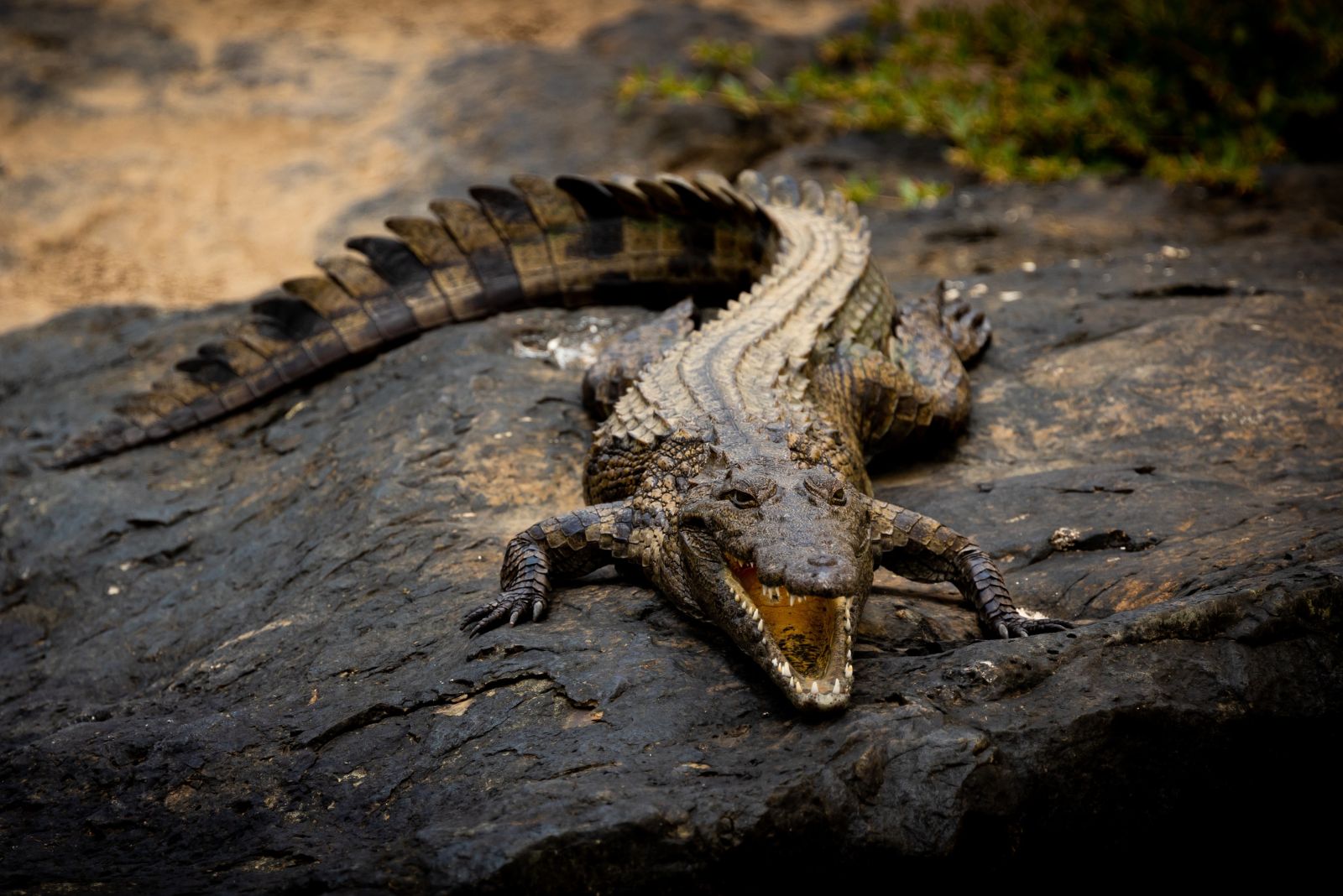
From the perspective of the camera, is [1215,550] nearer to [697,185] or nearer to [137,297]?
[697,185]

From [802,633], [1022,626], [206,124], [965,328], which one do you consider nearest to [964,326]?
[965,328]

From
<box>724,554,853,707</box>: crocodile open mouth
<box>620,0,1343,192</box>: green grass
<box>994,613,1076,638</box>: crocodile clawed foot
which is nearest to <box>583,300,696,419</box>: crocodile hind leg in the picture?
<box>724,554,853,707</box>: crocodile open mouth

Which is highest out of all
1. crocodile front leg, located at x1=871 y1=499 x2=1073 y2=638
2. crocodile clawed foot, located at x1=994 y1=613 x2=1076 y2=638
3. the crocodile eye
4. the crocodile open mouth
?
the crocodile eye

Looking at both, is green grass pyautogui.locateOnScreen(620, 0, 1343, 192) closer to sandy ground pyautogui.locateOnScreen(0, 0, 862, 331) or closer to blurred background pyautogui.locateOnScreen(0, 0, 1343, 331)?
blurred background pyautogui.locateOnScreen(0, 0, 1343, 331)

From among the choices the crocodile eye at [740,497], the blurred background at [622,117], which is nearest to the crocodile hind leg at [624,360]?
the crocodile eye at [740,497]

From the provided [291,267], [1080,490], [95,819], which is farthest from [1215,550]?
[291,267]

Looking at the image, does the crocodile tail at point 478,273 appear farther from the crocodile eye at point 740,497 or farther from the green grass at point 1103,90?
the green grass at point 1103,90

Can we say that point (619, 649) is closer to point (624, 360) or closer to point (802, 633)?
point (802, 633)

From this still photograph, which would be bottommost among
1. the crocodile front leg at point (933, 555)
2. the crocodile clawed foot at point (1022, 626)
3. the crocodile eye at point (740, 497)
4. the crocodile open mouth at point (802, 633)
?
the crocodile clawed foot at point (1022, 626)
